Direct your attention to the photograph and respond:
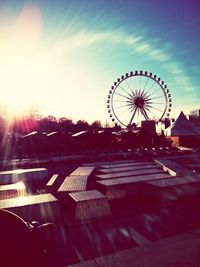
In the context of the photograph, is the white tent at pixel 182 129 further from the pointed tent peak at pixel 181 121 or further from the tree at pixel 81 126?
the tree at pixel 81 126

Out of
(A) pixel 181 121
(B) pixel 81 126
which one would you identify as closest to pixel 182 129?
(A) pixel 181 121

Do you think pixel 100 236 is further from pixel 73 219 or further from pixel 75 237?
pixel 73 219

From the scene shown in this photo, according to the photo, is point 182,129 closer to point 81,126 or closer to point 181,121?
point 181,121

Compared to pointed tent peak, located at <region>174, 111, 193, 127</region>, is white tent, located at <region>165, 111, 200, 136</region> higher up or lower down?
lower down

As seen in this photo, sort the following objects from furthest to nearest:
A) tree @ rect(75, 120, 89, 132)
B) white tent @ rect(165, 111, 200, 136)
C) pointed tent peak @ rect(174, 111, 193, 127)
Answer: tree @ rect(75, 120, 89, 132)
pointed tent peak @ rect(174, 111, 193, 127)
white tent @ rect(165, 111, 200, 136)

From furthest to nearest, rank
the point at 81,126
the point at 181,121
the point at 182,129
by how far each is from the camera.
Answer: the point at 81,126, the point at 181,121, the point at 182,129

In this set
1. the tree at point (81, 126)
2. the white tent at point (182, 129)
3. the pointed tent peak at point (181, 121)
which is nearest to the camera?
the white tent at point (182, 129)

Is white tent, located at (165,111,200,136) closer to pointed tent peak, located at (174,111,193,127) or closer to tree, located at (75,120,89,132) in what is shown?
pointed tent peak, located at (174,111,193,127)

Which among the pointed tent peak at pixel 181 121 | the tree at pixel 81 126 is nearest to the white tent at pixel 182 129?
the pointed tent peak at pixel 181 121

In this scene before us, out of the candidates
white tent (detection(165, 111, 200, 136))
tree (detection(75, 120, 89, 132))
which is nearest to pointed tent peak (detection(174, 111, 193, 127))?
white tent (detection(165, 111, 200, 136))

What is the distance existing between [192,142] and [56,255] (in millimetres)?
26806

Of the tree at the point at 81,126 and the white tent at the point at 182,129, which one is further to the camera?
the tree at the point at 81,126

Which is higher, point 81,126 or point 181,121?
point 181,121

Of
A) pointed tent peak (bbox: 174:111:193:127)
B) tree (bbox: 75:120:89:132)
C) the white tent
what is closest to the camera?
the white tent
